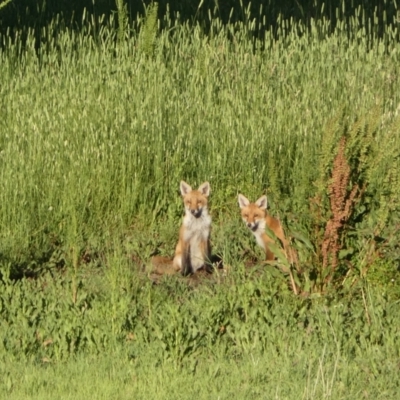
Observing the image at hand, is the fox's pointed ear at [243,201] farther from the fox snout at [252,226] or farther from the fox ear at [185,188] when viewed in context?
the fox ear at [185,188]

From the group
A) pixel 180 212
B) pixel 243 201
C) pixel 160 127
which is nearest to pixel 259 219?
pixel 243 201

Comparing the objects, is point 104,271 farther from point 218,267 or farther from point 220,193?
point 220,193

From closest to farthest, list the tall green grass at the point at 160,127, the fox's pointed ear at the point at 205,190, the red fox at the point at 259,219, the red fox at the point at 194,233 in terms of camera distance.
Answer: the red fox at the point at 194,233, the red fox at the point at 259,219, the fox's pointed ear at the point at 205,190, the tall green grass at the point at 160,127

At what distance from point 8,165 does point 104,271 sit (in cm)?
186

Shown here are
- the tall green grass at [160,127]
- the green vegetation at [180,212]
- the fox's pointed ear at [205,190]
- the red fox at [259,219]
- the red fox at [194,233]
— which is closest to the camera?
the green vegetation at [180,212]

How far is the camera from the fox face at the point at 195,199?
9.80m

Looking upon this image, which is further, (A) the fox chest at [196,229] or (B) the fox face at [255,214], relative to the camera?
(B) the fox face at [255,214]

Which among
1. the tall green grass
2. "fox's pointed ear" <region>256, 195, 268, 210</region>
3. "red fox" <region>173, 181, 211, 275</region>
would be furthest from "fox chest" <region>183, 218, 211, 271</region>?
the tall green grass

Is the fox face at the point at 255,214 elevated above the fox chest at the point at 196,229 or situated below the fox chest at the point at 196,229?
above

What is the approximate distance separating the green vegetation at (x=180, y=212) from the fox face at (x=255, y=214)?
0.17 m

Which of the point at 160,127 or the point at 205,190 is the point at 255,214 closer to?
the point at 205,190

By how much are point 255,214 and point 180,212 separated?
0.96 m

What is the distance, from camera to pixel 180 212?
10555 millimetres

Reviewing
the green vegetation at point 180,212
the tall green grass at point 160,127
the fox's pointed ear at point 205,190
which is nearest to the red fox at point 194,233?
the fox's pointed ear at point 205,190
